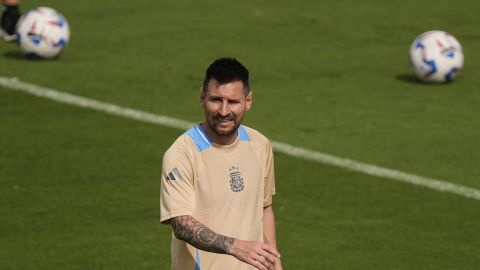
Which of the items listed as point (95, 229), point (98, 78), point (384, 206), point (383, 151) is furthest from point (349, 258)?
point (98, 78)

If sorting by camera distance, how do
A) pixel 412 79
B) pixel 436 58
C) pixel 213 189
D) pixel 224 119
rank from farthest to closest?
pixel 412 79
pixel 436 58
pixel 213 189
pixel 224 119

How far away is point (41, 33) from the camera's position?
18.1m

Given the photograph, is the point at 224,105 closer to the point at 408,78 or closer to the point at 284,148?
the point at 284,148

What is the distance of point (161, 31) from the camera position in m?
21.0

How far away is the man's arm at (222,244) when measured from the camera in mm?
6352

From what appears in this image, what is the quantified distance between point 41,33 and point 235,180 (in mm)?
11633

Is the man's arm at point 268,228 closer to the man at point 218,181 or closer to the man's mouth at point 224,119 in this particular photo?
the man at point 218,181

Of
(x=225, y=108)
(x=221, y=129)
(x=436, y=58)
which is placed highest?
(x=225, y=108)

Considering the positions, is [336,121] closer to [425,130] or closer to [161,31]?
[425,130]

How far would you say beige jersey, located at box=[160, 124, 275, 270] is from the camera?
22.5 feet

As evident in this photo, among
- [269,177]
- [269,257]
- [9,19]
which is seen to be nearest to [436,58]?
[9,19]

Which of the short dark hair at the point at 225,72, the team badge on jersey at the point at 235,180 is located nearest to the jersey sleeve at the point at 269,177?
the team badge on jersey at the point at 235,180

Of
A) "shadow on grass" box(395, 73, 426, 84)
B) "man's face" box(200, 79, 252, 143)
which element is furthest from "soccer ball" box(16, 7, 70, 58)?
"man's face" box(200, 79, 252, 143)

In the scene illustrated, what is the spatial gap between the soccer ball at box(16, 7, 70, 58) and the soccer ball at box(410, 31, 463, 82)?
550cm
